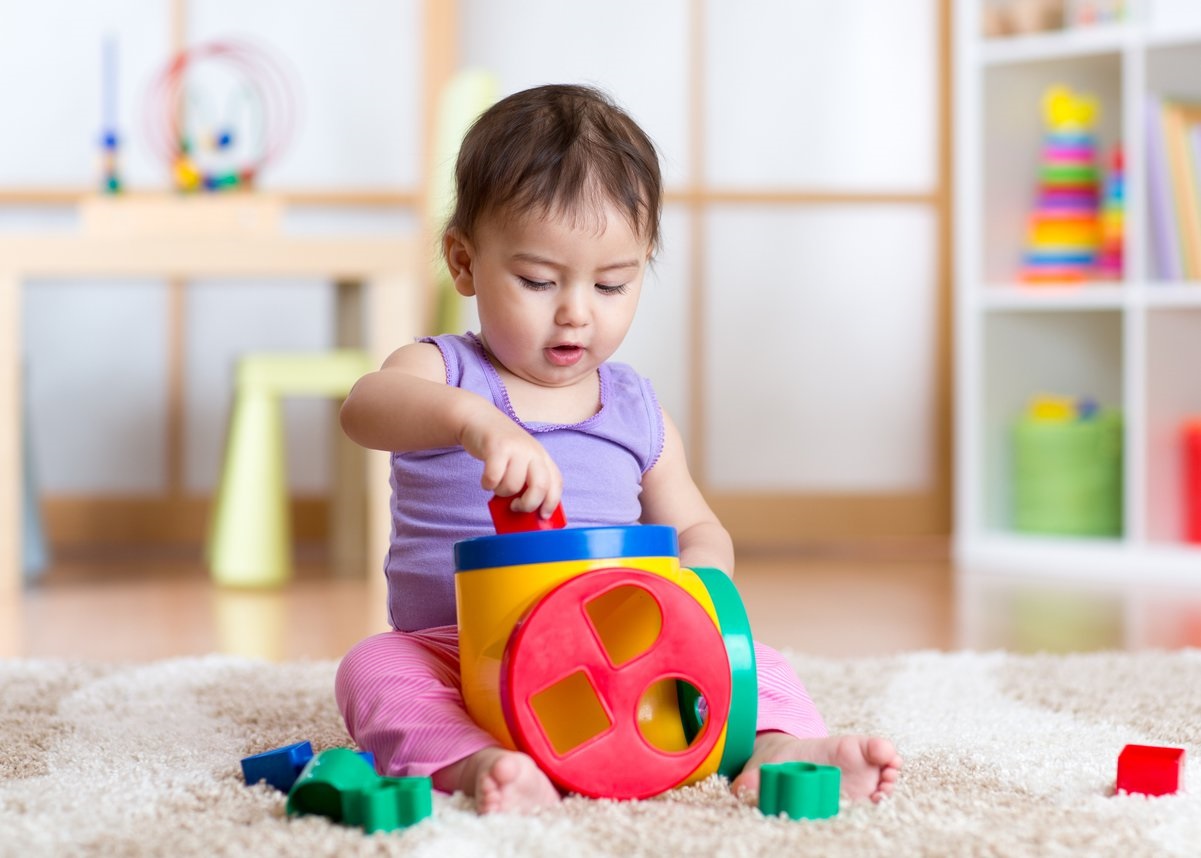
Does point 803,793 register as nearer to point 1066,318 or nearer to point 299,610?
point 299,610

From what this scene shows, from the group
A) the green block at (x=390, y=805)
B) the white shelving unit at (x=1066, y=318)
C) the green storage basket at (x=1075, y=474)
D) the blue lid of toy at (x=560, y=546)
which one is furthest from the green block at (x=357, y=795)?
the green storage basket at (x=1075, y=474)

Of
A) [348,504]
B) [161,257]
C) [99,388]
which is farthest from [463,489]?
[99,388]

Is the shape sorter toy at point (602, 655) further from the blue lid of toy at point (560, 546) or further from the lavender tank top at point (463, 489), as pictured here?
the lavender tank top at point (463, 489)

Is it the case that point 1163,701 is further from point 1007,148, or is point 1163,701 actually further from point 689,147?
point 689,147

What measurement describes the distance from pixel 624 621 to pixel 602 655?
0.06m

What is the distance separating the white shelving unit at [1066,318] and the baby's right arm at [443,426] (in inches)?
59.3

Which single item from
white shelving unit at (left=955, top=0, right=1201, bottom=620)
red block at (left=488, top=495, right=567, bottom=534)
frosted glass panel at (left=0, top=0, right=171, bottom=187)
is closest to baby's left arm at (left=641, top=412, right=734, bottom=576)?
red block at (left=488, top=495, right=567, bottom=534)

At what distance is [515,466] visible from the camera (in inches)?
31.9

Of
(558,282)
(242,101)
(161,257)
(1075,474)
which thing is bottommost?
(1075,474)

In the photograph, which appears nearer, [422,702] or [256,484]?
[422,702]

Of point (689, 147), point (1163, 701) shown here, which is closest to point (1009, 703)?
point (1163, 701)

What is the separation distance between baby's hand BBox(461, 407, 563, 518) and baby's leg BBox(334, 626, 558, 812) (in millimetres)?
126

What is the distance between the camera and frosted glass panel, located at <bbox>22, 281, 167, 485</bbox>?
2.69m

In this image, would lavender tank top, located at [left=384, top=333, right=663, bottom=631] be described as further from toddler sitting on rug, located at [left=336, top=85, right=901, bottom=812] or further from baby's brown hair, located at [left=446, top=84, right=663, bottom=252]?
baby's brown hair, located at [left=446, top=84, right=663, bottom=252]
